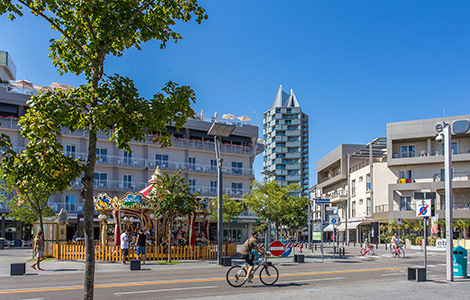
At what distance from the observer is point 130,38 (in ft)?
25.1

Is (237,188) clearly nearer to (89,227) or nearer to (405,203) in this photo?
(405,203)

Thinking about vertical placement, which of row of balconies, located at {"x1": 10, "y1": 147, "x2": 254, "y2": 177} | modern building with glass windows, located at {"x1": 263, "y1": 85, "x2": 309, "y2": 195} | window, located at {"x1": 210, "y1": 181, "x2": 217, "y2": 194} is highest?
modern building with glass windows, located at {"x1": 263, "y1": 85, "x2": 309, "y2": 195}

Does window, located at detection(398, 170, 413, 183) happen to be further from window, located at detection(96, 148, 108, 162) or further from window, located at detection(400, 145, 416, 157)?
window, located at detection(96, 148, 108, 162)

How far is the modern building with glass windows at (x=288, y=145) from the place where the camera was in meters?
127

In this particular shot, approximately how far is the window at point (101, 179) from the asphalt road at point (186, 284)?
3575 centimetres

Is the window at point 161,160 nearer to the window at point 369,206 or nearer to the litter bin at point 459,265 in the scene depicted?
the window at point 369,206

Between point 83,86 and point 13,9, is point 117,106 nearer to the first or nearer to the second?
point 83,86

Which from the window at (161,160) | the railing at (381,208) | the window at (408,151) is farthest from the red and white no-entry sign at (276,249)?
the window at (408,151)

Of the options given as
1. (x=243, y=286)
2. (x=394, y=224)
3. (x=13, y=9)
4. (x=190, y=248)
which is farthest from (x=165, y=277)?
(x=394, y=224)

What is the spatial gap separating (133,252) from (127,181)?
102ft

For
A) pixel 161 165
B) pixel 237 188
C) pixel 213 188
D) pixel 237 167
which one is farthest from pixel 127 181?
pixel 237 167

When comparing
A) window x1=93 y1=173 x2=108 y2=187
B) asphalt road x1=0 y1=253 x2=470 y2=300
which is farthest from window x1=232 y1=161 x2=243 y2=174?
asphalt road x1=0 y1=253 x2=470 y2=300

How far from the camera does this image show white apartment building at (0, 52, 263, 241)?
51219mm

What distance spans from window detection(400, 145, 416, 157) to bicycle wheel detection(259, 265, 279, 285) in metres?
45.5
